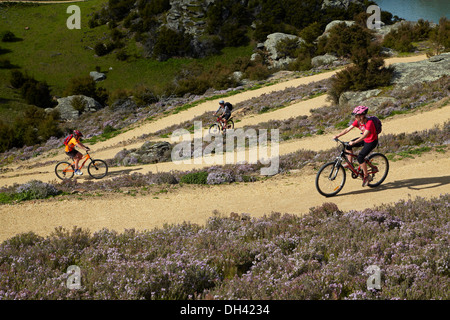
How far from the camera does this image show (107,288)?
502 centimetres

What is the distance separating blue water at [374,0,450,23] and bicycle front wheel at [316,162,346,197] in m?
83.6

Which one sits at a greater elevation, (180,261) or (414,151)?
(414,151)

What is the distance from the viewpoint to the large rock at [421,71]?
21953 millimetres

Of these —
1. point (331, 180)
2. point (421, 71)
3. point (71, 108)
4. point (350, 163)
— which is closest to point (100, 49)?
point (71, 108)

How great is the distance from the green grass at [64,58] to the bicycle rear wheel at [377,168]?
39888 millimetres

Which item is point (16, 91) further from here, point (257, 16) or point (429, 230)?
point (429, 230)

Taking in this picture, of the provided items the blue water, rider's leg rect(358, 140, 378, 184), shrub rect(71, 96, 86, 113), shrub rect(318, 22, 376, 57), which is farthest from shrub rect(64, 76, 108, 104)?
the blue water

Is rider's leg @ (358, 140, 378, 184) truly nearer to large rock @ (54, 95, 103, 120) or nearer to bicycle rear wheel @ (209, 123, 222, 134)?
bicycle rear wheel @ (209, 123, 222, 134)

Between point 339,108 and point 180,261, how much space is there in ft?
61.9

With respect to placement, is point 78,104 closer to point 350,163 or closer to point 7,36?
point 350,163

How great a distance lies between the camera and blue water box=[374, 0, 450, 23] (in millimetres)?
82812

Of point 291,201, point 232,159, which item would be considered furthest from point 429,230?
point 232,159

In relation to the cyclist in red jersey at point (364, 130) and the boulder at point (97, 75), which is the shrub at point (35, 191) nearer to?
the cyclist in red jersey at point (364, 130)

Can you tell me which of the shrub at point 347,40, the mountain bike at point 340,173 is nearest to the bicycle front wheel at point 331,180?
the mountain bike at point 340,173
